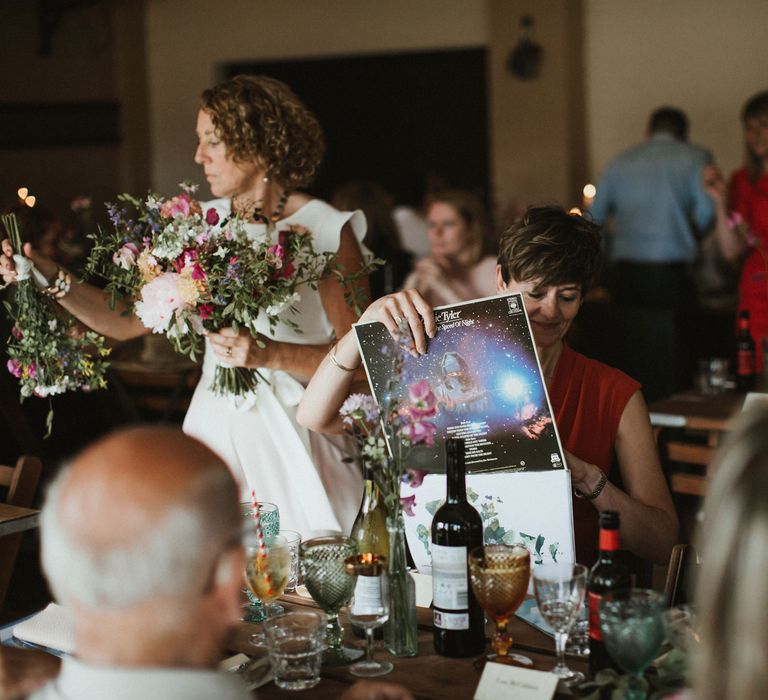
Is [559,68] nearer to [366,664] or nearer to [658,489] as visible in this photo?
[658,489]

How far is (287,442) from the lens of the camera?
8.68 feet

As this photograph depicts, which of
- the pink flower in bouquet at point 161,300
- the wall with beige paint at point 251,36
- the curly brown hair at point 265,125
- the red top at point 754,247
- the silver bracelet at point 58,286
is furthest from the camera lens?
the wall with beige paint at point 251,36

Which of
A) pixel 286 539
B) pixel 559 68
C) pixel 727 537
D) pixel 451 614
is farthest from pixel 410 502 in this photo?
pixel 559 68

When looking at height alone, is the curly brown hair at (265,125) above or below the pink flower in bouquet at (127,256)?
above

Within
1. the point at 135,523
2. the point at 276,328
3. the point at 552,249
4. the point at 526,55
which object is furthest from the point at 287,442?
Result: the point at 526,55

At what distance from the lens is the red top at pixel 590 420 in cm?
213

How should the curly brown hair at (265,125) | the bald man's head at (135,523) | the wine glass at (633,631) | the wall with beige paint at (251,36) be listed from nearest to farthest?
the bald man's head at (135,523) < the wine glass at (633,631) < the curly brown hair at (265,125) < the wall with beige paint at (251,36)

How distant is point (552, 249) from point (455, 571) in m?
0.79

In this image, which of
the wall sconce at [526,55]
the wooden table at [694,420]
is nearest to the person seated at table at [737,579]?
the wooden table at [694,420]

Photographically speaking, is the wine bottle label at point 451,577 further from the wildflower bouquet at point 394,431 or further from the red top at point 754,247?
the red top at point 754,247

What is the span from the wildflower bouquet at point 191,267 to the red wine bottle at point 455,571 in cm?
83

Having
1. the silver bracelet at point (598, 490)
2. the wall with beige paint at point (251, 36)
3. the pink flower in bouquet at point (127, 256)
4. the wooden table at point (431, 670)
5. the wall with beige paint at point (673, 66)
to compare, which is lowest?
the wooden table at point (431, 670)

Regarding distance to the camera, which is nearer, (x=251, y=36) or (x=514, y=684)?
(x=514, y=684)

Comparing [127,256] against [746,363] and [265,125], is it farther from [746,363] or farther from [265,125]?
[746,363]
